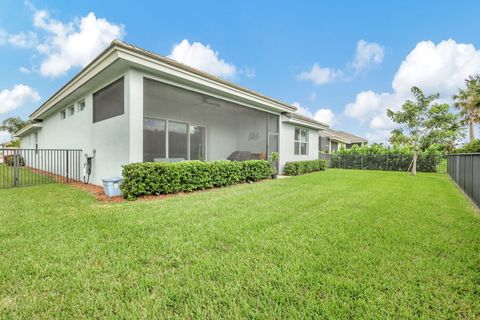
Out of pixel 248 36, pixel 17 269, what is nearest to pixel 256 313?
pixel 17 269

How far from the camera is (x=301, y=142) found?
49.8ft

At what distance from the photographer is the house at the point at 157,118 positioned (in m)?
6.40

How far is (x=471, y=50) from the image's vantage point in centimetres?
1528

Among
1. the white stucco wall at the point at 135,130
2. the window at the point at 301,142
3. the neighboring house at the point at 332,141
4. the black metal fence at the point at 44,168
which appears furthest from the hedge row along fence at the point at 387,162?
the black metal fence at the point at 44,168

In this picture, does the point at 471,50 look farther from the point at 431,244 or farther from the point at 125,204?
the point at 125,204

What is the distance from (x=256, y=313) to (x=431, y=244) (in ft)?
9.77

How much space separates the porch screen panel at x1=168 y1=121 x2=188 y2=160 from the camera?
10016 mm

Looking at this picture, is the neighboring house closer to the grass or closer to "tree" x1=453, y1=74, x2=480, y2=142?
"tree" x1=453, y1=74, x2=480, y2=142

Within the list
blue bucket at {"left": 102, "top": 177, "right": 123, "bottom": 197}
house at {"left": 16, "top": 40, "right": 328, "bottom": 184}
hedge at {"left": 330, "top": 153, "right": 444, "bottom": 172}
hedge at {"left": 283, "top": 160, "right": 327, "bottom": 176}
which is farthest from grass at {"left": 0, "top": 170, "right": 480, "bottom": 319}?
hedge at {"left": 330, "top": 153, "right": 444, "bottom": 172}

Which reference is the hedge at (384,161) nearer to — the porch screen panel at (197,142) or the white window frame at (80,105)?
the porch screen panel at (197,142)

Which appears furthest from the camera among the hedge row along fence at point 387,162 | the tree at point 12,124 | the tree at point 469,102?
the tree at point 12,124

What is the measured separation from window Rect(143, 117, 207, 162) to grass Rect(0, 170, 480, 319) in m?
4.54

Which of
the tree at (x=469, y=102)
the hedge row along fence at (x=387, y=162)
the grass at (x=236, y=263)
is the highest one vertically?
the tree at (x=469, y=102)

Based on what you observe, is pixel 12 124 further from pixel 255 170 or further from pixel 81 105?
pixel 255 170
